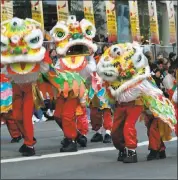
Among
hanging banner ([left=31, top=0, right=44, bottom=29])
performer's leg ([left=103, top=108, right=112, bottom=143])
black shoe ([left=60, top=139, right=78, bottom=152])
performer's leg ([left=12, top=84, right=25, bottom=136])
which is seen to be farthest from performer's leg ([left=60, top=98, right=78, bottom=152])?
hanging banner ([left=31, top=0, right=44, bottom=29])

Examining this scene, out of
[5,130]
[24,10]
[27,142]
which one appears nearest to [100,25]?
[24,10]

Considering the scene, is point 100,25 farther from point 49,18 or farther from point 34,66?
point 34,66

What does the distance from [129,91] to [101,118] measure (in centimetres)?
269

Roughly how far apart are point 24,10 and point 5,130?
8271mm

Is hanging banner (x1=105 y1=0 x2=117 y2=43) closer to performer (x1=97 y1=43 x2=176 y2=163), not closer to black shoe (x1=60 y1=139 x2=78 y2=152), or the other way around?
black shoe (x1=60 y1=139 x2=78 y2=152)

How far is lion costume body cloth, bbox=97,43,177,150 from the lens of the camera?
26.2ft

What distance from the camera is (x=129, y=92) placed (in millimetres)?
7988

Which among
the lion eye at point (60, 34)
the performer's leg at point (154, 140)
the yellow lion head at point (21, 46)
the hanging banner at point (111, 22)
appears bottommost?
the performer's leg at point (154, 140)

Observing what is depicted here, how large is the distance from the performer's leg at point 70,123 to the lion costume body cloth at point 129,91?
1.02 metres

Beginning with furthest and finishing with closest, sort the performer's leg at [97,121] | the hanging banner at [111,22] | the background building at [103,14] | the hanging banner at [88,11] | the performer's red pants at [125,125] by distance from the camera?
the background building at [103,14] < the hanging banner at [111,22] < the hanging banner at [88,11] < the performer's leg at [97,121] < the performer's red pants at [125,125]

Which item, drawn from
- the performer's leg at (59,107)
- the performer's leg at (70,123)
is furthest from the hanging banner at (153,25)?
the performer's leg at (70,123)

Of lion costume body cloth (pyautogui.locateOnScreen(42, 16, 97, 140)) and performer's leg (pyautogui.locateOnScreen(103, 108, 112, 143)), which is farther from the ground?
lion costume body cloth (pyautogui.locateOnScreen(42, 16, 97, 140))

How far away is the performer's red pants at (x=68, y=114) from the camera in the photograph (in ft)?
29.7

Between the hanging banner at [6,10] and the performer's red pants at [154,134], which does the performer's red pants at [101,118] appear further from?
the hanging banner at [6,10]
